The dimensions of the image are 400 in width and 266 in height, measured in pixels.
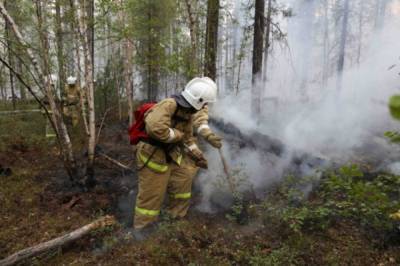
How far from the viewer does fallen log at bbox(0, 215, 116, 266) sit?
10.9ft

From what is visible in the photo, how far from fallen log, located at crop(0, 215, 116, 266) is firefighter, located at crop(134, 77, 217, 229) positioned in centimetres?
45

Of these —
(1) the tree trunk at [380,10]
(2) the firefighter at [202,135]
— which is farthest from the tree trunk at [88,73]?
(1) the tree trunk at [380,10]

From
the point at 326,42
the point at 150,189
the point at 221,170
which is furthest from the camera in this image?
the point at 326,42

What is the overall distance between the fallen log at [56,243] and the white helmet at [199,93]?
199cm

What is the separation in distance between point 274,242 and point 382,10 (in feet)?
116

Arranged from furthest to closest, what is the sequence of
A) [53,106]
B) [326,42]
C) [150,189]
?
[326,42] < [53,106] < [150,189]

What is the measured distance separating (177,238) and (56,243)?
1.44 metres

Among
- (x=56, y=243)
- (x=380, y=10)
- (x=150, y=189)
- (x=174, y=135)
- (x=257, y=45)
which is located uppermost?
(x=380, y=10)

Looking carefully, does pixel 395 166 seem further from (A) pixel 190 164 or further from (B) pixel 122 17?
(B) pixel 122 17

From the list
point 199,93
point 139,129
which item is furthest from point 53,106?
point 199,93

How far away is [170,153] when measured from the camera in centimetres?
428

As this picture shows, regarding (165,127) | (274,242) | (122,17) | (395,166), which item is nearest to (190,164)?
(165,127)

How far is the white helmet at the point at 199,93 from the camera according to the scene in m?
3.97

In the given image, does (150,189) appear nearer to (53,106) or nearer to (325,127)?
(53,106)
